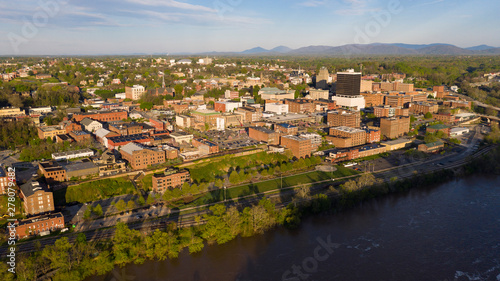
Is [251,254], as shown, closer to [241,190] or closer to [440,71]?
[241,190]

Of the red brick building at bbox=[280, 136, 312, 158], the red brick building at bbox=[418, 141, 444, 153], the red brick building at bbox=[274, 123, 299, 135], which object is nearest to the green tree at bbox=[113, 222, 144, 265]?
the red brick building at bbox=[280, 136, 312, 158]

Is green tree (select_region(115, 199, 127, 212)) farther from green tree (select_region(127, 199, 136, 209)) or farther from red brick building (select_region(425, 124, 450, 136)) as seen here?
red brick building (select_region(425, 124, 450, 136))

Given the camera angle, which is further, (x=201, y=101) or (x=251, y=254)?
(x=201, y=101)

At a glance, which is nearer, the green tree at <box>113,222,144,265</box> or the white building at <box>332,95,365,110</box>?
the green tree at <box>113,222,144,265</box>

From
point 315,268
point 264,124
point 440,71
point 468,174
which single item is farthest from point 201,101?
point 440,71

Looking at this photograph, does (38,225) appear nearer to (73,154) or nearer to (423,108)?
(73,154)

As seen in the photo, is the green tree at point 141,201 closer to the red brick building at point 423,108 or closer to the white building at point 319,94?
the white building at point 319,94
